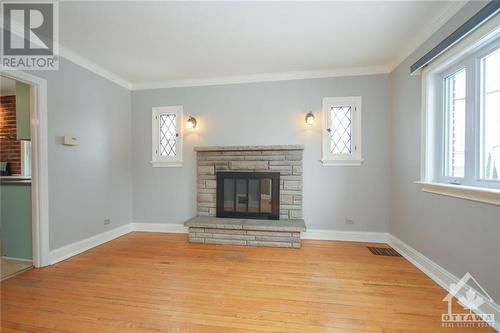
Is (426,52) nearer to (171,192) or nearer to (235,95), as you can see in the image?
(235,95)

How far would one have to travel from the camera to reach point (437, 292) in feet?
6.36

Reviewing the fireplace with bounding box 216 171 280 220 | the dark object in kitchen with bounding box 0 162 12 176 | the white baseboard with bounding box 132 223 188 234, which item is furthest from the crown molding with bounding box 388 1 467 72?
the dark object in kitchen with bounding box 0 162 12 176

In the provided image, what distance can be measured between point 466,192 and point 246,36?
249 centimetres

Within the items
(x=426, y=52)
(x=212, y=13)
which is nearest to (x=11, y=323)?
(x=212, y=13)

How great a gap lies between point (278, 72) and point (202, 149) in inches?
66.4

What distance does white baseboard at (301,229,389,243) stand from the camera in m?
Result: 3.20

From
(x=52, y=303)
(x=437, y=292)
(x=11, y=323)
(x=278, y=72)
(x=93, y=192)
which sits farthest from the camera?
(x=278, y=72)

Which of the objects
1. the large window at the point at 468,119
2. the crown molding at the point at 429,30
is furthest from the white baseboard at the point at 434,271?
the crown molding at the point at 429,30

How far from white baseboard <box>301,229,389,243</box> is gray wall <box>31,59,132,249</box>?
3.06m

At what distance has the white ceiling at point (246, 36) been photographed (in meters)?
1.96

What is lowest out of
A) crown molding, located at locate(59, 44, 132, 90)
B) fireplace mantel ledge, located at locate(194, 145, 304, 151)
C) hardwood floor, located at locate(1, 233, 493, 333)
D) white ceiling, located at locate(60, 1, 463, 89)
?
hardwood floor, located at locate(1, 233, 493, 333)

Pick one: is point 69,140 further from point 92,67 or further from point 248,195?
point 248,195

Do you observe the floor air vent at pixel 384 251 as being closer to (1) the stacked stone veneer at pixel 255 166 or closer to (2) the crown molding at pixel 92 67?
(1) the stacked stone veneer at pixel 255 166

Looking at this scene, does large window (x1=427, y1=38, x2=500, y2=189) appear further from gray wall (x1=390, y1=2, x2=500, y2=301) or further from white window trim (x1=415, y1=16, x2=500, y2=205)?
gray wall (x1=390, y1=2, x2=500, y2=301)
